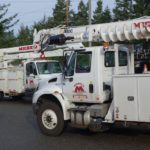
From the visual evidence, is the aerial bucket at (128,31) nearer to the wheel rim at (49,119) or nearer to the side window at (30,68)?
the wheel rim at (49,119)

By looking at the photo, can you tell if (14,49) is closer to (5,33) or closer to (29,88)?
(29,88)

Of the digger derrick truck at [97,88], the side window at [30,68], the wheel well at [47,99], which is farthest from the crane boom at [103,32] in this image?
the side window at [30,68]

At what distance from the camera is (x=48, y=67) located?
21703mm

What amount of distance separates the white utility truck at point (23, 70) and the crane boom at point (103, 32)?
6.25m

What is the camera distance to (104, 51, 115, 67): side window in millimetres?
11742

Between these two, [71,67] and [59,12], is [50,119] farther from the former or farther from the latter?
[59,12]

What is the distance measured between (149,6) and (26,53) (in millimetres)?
21336

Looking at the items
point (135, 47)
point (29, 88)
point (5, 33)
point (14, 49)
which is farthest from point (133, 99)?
point (5, 33)

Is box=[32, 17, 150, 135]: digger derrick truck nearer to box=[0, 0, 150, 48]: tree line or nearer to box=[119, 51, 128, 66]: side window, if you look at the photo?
box=[119, 51, 128, 66]: side window

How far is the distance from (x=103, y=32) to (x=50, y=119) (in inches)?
110

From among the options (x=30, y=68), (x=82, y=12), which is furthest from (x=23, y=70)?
(x=82, y=12)

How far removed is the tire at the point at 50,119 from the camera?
39.4 ft

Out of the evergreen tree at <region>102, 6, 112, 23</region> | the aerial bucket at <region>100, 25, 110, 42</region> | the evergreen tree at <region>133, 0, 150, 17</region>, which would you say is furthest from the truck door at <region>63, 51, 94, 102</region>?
the evergreen tree at <region>102, 6, 112, 23</region>

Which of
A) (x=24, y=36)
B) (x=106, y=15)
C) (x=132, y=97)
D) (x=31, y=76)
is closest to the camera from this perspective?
(x=132, y=97)
